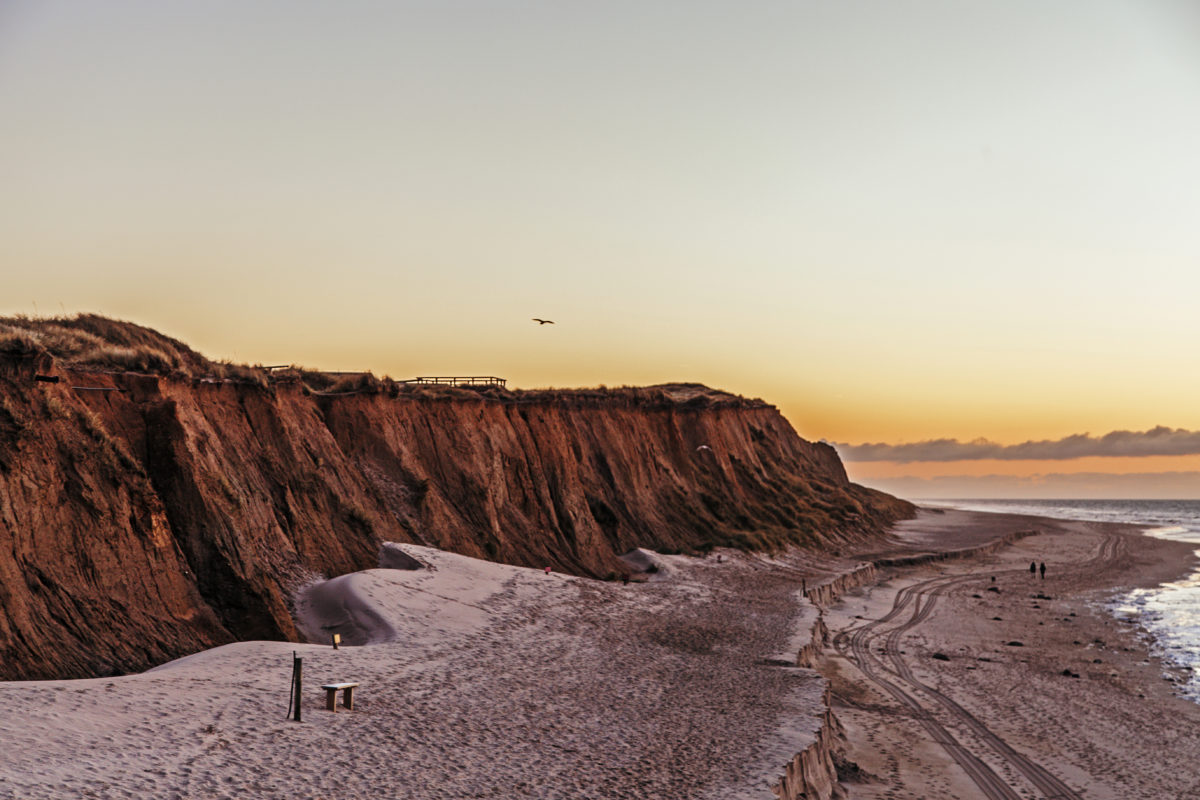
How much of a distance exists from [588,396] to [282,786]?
41.0 metres

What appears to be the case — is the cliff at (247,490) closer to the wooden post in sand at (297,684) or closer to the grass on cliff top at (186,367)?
the grass on cliff top at (186,367)

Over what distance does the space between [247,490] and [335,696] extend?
11412 millimetres

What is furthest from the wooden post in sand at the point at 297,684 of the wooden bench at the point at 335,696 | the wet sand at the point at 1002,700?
the wet sand at the point at 1002,700

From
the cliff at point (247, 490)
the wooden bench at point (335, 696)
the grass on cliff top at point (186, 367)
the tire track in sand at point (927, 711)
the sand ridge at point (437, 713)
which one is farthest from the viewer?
Result: the grass on cliff top at point (186, 367)

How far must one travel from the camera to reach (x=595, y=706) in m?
15.8

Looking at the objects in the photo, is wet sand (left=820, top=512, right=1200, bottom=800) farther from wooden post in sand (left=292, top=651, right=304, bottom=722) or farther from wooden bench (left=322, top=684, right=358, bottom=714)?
wooden post in sand (left=292, top=651, right=304, bottom=722)

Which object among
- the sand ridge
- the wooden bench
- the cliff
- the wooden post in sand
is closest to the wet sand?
the sand ridge

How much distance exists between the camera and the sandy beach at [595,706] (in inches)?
430

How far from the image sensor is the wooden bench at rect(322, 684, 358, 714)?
1321 centimetres

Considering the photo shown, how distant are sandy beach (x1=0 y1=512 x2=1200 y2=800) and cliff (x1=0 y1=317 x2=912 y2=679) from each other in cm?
195

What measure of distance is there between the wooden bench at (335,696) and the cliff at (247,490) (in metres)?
4.47

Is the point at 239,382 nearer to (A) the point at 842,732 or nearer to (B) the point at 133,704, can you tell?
(B) the point at 133,704

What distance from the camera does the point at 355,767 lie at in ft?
36.9

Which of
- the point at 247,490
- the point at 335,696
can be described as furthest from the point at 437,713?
the point at 247,490
